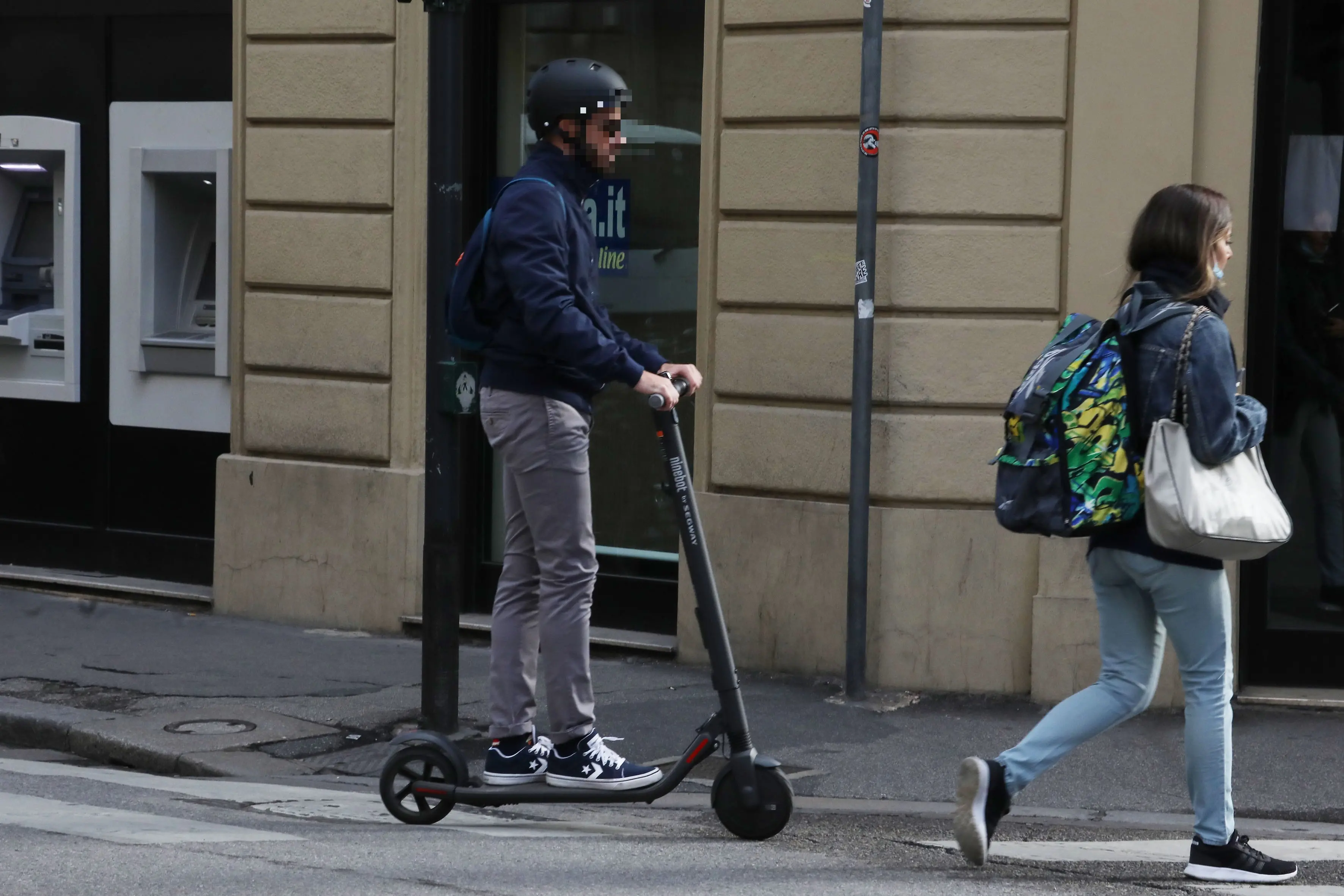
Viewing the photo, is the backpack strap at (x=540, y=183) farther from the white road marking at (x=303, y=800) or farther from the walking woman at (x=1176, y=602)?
the white road marking at (x=303, y=800)

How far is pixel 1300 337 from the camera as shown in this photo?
275 inches

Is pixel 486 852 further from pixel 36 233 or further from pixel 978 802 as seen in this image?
pixel 36 233

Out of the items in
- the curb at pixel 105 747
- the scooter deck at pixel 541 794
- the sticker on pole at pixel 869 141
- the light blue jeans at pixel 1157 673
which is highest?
the sticker on pole at pixel 869 141

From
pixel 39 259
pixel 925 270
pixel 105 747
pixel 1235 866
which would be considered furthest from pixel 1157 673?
pixel 39 259

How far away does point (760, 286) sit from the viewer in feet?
24.0

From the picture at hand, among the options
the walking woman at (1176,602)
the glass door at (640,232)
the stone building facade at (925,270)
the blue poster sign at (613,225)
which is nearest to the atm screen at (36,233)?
the glass door at (640,232)

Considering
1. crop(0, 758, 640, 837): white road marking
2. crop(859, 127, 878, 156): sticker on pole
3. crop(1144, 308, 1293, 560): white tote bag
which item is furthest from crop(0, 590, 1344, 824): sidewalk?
crop(859, 127, 878, 156): sticker on pole

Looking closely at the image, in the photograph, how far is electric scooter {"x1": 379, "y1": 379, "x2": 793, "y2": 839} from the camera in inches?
180

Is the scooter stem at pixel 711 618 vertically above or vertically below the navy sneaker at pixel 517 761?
above

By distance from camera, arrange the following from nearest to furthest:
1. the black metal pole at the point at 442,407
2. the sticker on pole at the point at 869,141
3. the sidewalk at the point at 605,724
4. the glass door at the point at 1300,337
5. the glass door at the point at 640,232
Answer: the black metal pole at the point at 442,407 < the sidewalk at the point at 605,724 < the sticker on pole at the point at 869,141 < the glass door at the point at 1300,337 < the glass door at the point at 640,232

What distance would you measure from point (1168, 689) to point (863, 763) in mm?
1529

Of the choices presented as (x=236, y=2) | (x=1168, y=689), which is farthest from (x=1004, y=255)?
(x=236, y=2)

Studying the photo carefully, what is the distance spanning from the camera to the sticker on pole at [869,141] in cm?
675

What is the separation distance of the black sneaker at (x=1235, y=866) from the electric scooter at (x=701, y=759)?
1001 millimetres
